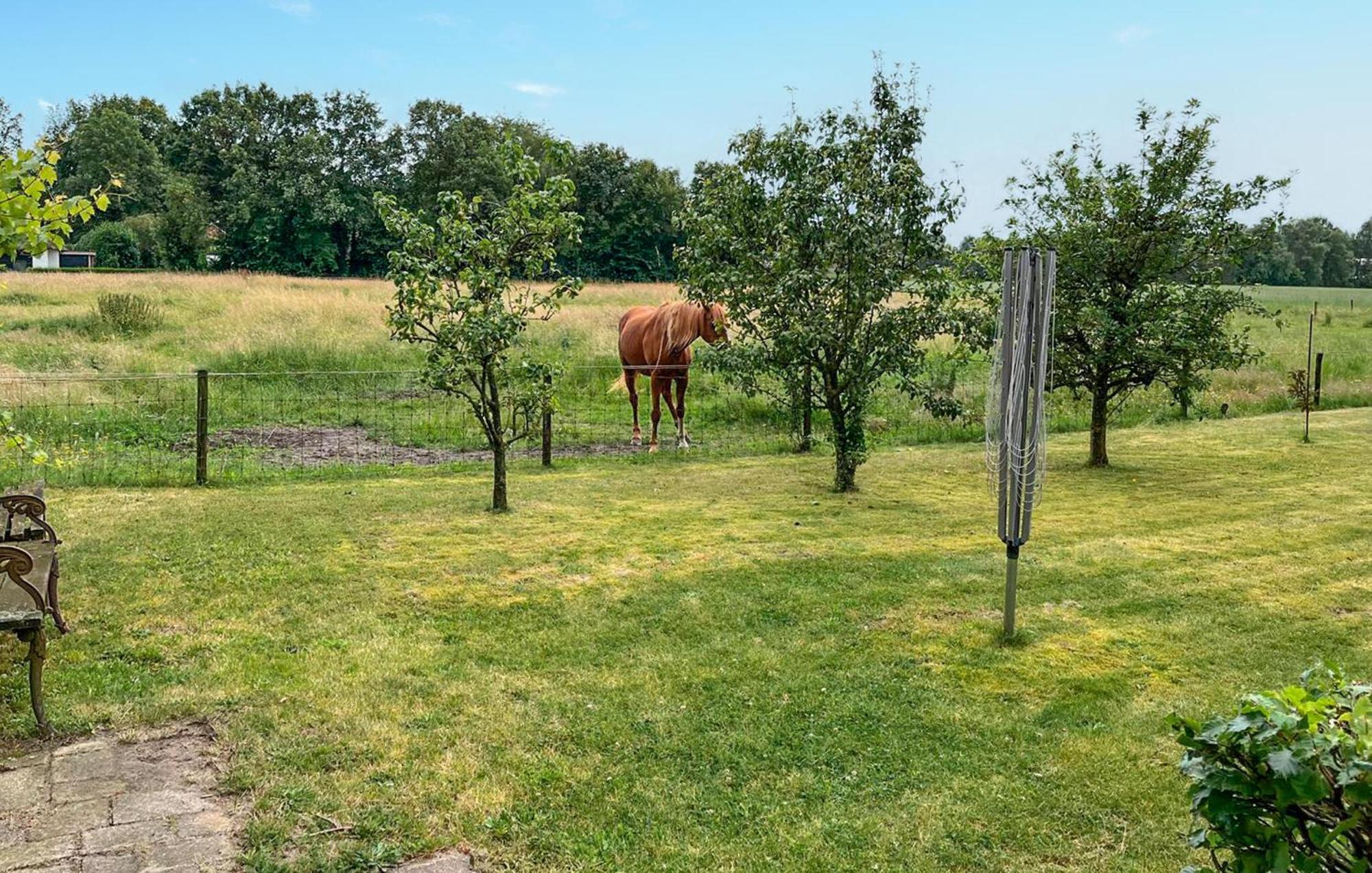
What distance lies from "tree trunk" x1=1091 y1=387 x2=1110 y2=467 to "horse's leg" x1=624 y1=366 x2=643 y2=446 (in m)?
5.59

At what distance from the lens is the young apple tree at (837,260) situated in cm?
852

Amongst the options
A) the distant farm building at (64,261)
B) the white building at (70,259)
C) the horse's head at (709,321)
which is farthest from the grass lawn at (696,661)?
the white building at (70,259)

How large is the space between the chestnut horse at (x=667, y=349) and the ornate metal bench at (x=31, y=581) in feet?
24.9

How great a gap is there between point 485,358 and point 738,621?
357 centimetres

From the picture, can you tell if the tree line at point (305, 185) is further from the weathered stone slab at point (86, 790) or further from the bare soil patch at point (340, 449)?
the weathered stone slab at point (86, 790)

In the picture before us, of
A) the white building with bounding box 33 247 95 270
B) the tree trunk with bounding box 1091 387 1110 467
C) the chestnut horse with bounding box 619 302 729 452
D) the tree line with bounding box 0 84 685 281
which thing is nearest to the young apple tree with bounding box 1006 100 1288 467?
the tree trunk with bounding box 1091 387 1110 467

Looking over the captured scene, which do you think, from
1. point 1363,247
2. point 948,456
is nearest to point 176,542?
point 948,456

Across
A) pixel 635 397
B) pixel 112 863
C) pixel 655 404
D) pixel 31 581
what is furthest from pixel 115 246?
pixel 112 863

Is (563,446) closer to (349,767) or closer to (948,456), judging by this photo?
(948,456)

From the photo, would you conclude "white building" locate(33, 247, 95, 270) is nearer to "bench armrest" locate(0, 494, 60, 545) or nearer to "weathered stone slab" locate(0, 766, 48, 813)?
"bench armrest" locate(0, 494, 60, 545)

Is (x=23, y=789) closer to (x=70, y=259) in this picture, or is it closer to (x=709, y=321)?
(x=709, y=321)

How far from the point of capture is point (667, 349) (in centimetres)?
1230

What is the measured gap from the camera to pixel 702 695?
4.23 metres

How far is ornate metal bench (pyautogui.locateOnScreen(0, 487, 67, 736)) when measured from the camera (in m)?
3.74
